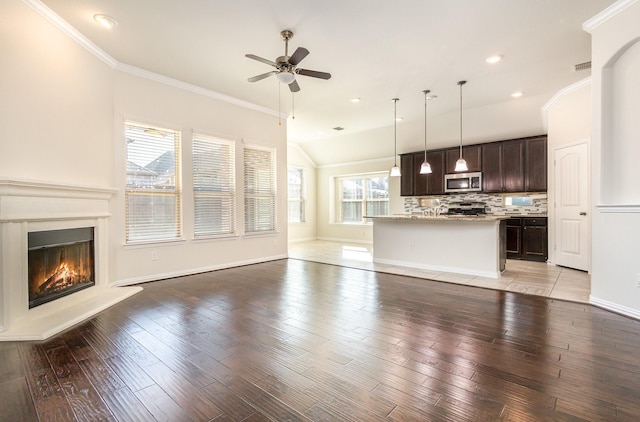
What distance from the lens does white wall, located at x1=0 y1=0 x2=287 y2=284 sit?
293cm

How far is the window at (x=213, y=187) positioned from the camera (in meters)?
5.18

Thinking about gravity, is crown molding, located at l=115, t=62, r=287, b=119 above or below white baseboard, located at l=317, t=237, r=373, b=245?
above

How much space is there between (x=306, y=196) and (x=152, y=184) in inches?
234

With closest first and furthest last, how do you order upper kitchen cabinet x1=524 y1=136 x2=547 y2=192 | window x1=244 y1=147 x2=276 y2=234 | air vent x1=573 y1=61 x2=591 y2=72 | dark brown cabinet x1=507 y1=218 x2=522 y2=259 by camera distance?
1. air vent x1=573 y1=61 x2=591 y2=72
2. window x1=244 y1=147 x2=276 y2=234
3. upper kitchen cabinet x1=524 y1=136 x2=547 y2=192
4. dark brown cabinet x1=507 y1=218 x2=522 y2=259

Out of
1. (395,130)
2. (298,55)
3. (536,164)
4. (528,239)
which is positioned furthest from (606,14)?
(395,130)

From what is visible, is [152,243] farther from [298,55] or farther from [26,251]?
[298,55]

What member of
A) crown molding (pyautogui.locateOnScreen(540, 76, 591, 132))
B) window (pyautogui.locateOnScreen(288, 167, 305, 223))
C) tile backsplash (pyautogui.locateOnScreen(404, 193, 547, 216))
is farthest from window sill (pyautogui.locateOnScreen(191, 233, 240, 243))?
crown molding (pyautogui.locateOnScreen(540, 76, 591, 132))

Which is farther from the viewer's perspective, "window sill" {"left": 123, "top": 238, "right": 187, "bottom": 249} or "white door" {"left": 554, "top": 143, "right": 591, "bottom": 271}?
"white door" {"left": 554, "top": 143, "right": 591, "bottom": 271}

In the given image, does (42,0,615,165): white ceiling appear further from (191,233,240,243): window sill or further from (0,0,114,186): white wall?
(191,233,240,243): window sill

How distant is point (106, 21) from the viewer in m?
3.27

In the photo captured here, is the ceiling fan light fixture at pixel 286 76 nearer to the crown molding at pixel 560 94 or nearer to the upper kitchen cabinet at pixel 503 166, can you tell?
the crown molding at pixel 560 94

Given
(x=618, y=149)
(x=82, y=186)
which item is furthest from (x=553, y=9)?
(x=82, y=186)

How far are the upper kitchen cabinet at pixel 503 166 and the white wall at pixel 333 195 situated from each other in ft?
7.41

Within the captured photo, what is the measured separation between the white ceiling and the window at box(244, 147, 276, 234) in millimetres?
1031
